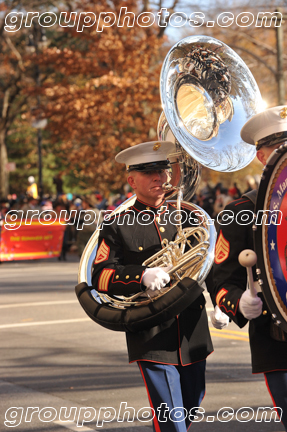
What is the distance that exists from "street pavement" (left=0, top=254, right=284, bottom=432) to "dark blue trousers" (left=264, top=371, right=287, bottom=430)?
1.78 m

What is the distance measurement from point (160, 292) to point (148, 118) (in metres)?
17.7

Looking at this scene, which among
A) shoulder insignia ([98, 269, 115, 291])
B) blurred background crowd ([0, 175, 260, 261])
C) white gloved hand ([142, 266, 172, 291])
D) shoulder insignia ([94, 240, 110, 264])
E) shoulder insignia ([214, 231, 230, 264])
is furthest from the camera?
blurred background crowd ([0, 175, 260, 261])

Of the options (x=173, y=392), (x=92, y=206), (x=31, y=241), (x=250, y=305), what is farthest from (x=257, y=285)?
(x=31, y=241)

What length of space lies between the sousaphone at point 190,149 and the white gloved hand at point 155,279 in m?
0.08

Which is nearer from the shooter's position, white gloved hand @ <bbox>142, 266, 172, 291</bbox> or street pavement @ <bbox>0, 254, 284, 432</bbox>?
white gloved hand @ <bbox>142, 266, 172, 291</bbox>

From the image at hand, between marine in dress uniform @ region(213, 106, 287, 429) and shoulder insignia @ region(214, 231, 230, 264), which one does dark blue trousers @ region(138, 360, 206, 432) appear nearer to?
marine in dress uniform @ region(213, 106, 287, 429)

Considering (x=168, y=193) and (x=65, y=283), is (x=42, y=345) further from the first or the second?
(x=65, y=283)

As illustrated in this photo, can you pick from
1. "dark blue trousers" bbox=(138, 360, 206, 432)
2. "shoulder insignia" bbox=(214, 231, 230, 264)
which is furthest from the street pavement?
"shoulder insignia" bbox=(214, 231, 230, 264)

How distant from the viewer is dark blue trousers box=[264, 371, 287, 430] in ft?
9.85

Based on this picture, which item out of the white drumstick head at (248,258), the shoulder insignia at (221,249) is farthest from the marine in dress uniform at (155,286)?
the white drumstick head at (248,258)

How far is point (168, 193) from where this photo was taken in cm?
393

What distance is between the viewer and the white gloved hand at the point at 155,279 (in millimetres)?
3268

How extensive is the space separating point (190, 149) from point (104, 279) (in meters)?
0.84

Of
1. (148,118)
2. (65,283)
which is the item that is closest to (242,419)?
(65,283)
